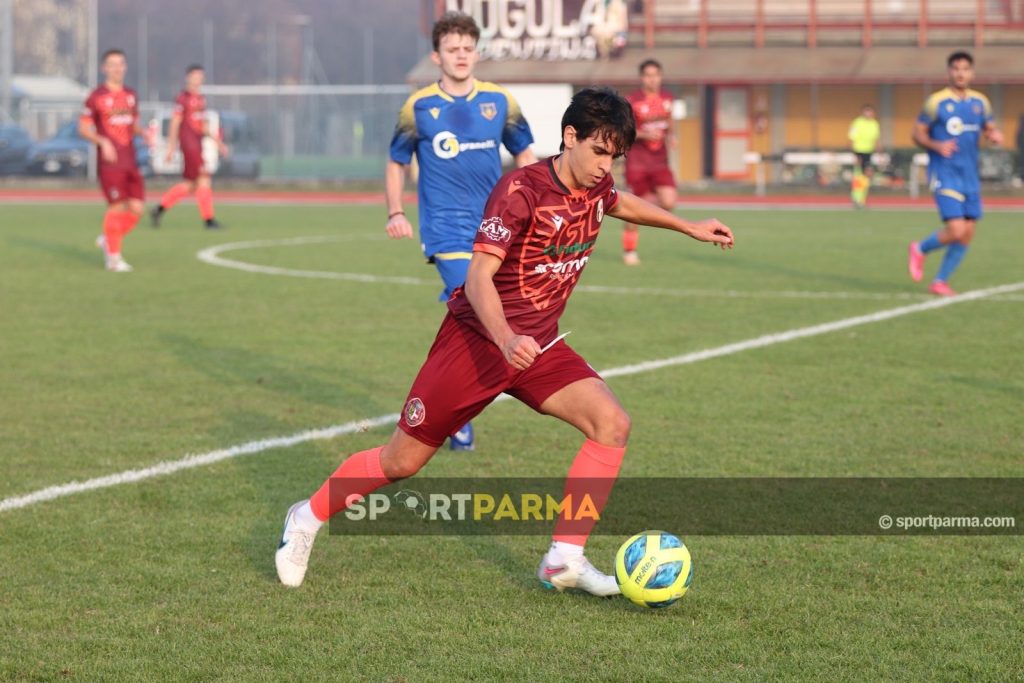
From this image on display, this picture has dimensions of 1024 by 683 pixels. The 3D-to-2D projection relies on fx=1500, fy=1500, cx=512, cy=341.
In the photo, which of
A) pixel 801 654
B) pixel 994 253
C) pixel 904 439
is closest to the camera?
pixel 801 654

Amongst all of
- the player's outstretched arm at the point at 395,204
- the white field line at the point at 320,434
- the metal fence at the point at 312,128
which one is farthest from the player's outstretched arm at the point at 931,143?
the metal fence at the point at 312,128

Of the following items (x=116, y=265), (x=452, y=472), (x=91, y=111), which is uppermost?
(x=91, y=111)

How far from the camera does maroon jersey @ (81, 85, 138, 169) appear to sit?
16.8 m

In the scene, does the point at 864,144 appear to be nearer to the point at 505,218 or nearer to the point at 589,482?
the point at 589,482

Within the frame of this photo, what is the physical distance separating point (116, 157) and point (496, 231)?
12.7 metres

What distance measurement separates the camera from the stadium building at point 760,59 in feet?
140

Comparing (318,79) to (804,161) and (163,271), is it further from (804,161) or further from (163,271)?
(163,271)

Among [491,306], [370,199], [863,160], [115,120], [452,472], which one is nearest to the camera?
[491,306]

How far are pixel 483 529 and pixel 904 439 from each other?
2692 mm

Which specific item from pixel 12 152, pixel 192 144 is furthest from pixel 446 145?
pixel 12 152

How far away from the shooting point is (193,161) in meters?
23.1

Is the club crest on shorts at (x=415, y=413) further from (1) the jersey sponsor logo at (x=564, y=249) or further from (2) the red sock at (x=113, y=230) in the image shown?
(2) the red sock at (x=113, y=230)

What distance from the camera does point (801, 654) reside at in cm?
454

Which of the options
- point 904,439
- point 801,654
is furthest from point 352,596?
point 904,439
